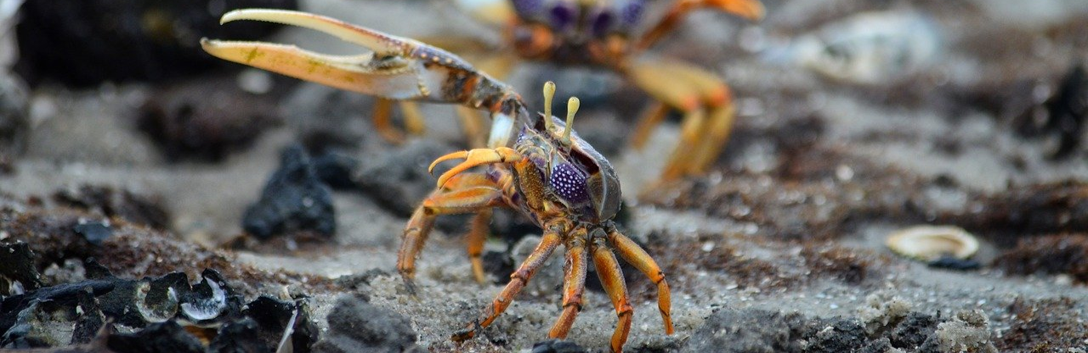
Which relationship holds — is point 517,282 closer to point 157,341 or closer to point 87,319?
point 157,341

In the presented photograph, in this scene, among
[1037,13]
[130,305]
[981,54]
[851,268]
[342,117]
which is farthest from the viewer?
[1037,13]

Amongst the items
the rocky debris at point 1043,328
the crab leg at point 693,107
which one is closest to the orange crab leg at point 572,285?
the rocky debris at point 1043,328

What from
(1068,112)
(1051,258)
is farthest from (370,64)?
(1068,112)

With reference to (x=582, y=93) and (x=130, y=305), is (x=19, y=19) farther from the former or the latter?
(x=130, y=305)

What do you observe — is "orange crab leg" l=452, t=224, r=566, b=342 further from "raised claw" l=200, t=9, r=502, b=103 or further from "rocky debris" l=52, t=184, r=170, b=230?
"rocky debris" l=52, t=184, r=170, b=230

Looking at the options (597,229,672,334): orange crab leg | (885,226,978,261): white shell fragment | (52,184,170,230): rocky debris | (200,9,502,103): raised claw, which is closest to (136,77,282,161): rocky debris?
(52,184,170,230): rocky debris

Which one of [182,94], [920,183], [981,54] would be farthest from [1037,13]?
[182,94]
